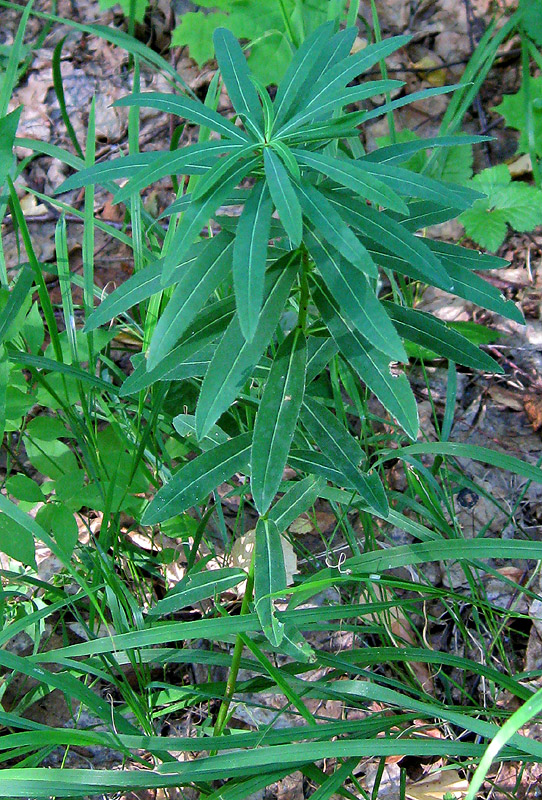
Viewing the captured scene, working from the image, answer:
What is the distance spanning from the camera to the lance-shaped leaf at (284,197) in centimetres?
96

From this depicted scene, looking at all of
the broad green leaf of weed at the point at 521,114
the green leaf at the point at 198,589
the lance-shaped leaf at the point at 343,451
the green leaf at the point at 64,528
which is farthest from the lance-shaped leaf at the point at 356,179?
the broad green leaf of weed at the point at 521,114

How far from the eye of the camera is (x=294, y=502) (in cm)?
141

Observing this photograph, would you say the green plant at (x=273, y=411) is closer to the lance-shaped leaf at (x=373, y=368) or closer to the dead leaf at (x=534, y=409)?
the lance-shaped leaf at (x=373, y=368)

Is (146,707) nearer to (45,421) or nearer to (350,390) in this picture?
(45,421)

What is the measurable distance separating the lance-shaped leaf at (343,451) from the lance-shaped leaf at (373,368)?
15 cm

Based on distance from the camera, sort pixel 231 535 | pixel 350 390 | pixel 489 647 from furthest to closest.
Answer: pixel 231 535
pixel 350 390
pixel 489 647

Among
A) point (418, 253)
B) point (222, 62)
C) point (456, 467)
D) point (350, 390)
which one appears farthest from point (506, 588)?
point (222, 62)

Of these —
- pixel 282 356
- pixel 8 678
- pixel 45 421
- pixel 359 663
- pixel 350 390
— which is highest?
pixel 282 356

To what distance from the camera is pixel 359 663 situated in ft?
4.91

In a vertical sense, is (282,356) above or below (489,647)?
above

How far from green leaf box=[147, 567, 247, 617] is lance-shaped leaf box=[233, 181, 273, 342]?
2.07 ft

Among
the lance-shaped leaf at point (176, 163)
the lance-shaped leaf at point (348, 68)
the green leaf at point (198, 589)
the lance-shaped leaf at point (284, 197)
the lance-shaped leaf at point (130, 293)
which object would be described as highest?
the lance-shaped leaf at point (348, 68)

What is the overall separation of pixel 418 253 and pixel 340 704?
120 cm

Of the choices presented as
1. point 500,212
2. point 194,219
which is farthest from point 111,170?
point 500,212
